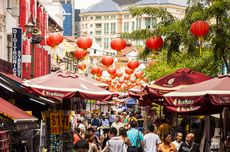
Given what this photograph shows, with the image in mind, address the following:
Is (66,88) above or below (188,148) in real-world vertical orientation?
above

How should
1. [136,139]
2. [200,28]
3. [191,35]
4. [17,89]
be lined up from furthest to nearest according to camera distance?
[191,35], [200,28], [136,139], [17,89]

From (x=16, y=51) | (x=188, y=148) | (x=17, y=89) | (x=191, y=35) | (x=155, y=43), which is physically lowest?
(x=188, y=148)

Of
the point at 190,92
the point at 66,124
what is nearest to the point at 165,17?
the point at 66,124

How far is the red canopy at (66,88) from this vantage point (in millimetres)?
19656

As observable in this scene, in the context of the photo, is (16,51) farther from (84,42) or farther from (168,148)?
(168,148)

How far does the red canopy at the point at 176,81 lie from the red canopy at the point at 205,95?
5970 millimetres

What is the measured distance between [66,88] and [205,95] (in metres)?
5.91

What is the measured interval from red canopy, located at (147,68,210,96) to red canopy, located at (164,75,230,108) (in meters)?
5.97

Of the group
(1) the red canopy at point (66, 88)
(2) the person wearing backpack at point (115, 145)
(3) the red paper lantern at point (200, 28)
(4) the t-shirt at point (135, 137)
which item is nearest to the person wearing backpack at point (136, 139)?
(4) the t-shirt at point (135, 137)

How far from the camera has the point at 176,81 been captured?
2262 cm

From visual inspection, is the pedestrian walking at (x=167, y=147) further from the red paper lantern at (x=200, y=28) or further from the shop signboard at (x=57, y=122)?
the red paper lantern at (x=200, y=28)

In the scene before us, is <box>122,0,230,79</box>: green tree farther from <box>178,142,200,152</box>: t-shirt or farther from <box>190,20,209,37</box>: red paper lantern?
<box>178,142,200,152</box>: t-shirt

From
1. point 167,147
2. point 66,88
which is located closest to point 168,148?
point 167,147

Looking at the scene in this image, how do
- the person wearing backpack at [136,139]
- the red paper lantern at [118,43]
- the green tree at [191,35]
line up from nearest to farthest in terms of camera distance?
the person wearing backpack at [136,139] → the green tree at [191,35] → the red paper lantern at [118,43]
